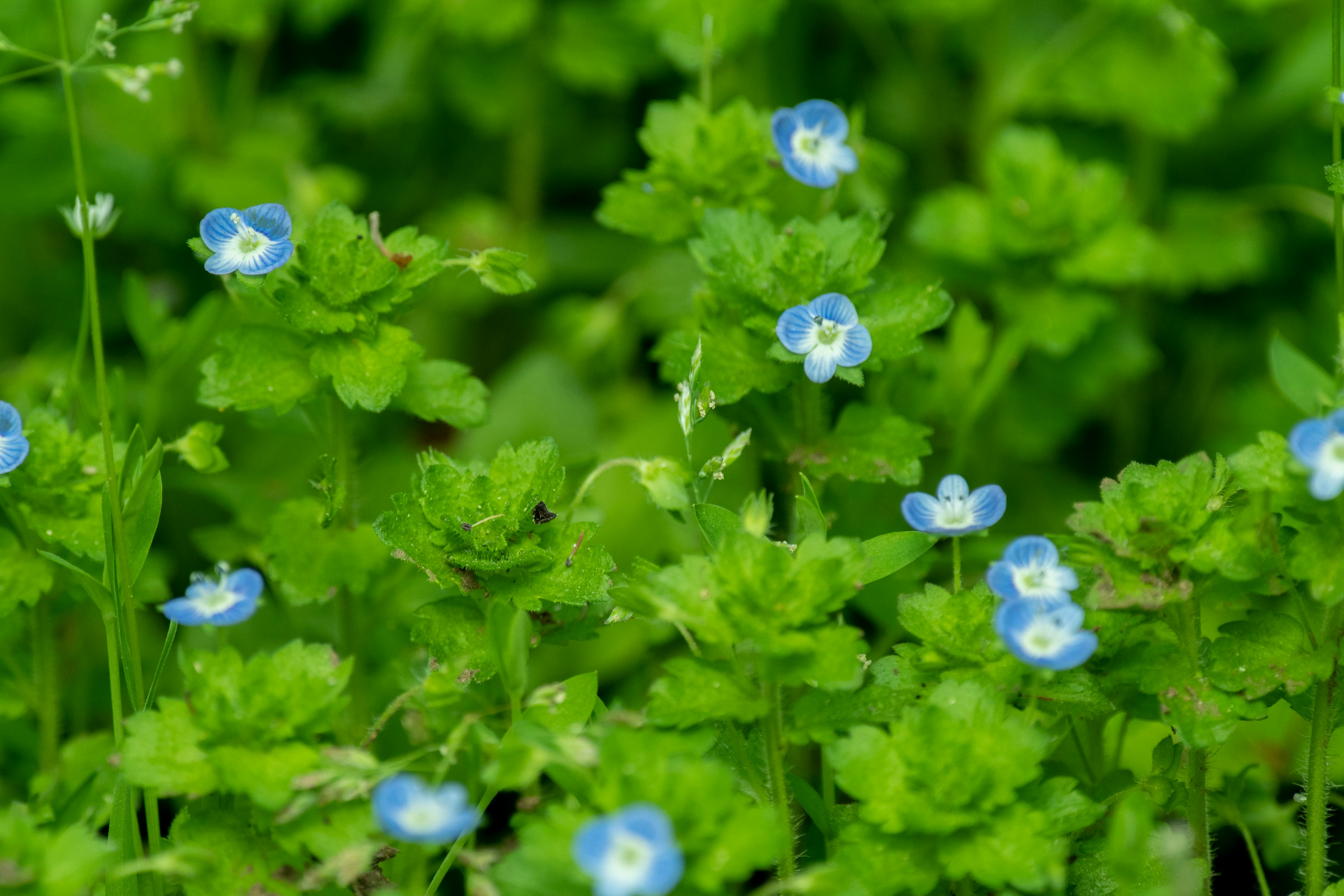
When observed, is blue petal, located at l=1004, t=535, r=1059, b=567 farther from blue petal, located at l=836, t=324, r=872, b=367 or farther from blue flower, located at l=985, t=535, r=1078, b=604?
blue petal, located at l=836, t=324, r=872, b=367

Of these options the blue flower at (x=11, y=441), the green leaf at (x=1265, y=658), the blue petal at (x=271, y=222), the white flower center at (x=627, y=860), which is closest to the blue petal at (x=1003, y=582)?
the green leaf at (x=1265, y=658)

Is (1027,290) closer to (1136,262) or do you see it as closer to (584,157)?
(1136,262)

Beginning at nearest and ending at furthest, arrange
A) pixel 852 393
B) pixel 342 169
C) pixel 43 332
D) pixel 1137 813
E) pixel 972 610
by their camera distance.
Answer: pixel 1137 813 → pixel 972 610 → pixel 852 393 → pixel 43 332 → pixel 342 169

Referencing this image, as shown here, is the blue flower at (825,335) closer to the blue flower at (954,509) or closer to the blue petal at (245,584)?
the blue flower at (954,509)

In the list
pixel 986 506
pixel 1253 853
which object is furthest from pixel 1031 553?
pixel 1253 853

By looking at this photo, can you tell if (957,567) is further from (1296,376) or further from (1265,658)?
(1296,376)

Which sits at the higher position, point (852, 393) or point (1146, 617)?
point (852, 393)

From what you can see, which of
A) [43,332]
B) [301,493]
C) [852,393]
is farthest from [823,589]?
[43,332]
